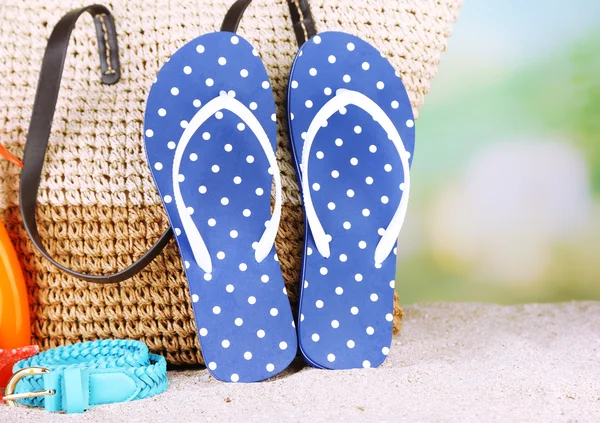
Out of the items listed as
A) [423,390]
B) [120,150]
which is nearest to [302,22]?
[120,150]

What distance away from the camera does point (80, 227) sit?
3.01 ft

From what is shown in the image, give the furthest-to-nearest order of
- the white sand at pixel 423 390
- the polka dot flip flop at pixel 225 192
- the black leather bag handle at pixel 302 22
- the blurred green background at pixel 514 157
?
the blurred green background at pixel 514 157 < the black leather bag handle at pixel 302 22 < the polka dot flip flop at pixel 225 192 < the white sand at pixel 423 390

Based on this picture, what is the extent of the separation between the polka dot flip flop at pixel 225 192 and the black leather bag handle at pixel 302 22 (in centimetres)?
8

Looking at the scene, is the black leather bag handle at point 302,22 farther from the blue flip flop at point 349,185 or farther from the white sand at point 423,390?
the white sand at point 423,390

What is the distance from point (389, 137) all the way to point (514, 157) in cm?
51

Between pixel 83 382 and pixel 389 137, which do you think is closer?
pixel 83 382

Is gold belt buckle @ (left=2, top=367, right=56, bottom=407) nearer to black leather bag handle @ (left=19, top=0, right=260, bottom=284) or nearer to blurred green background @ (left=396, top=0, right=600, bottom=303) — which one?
black leather bag handle @ (left=19, top=0, right=260, bottom=284)

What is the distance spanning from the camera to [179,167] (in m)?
0.85

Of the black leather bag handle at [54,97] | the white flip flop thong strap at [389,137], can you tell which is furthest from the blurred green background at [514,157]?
the black leather bag handle at [54,97]

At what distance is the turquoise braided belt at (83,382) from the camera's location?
0.72 m

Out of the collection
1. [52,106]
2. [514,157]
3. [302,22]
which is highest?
[302,22]

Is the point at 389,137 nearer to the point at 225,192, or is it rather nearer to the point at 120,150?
the point at 225,192

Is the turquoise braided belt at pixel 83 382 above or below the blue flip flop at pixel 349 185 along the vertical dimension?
below

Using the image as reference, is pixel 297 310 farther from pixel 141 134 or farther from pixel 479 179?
pixel 479 179
